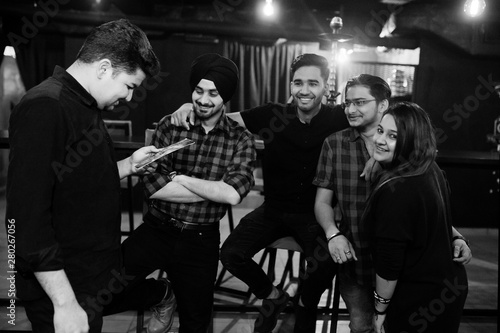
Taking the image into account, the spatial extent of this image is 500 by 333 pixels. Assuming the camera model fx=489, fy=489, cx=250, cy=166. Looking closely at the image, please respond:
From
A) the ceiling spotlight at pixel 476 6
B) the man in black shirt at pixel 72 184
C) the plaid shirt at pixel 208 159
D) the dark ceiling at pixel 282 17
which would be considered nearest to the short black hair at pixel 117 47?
the man in black shirt at pixel 72 184

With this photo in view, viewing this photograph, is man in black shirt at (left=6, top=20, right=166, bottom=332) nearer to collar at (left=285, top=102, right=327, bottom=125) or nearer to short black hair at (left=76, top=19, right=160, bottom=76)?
short black hair at (left=76, top=19, right=160, bottom=76)

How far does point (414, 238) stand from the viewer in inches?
68.9

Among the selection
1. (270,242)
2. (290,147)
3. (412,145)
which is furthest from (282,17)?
(412,145)

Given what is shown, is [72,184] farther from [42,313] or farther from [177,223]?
[177,223]

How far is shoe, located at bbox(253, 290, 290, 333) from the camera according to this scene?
260 cm

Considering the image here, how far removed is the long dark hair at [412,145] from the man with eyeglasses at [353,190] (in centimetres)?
55

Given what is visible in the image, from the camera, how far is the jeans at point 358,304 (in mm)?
2291

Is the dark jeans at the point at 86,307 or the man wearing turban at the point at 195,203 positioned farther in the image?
the man wearing turban at the point at 195,203

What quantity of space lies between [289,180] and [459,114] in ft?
17.3

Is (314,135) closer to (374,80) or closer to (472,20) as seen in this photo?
(374,80)

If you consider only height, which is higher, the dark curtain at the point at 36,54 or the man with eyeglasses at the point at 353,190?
the dark curtain at the point at 36,54

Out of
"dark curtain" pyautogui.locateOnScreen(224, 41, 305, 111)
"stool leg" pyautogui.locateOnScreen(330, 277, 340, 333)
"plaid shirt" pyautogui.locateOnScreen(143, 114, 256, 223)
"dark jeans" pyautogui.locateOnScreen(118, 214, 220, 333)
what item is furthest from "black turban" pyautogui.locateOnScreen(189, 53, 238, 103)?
"dark curtain" pyautogui.locateOnScreen(224, 41, 305, 111)

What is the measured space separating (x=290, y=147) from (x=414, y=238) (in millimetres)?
1147

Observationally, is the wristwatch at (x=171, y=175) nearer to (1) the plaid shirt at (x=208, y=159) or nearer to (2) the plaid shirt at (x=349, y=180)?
(1) the plaid shirt at (x=208, y=159)
